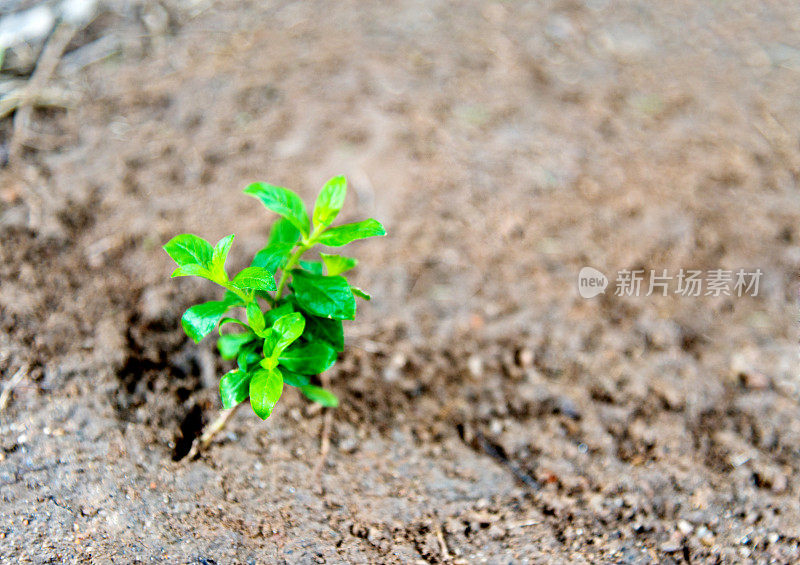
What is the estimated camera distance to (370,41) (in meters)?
3.34

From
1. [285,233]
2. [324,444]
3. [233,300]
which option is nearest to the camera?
[233,300]

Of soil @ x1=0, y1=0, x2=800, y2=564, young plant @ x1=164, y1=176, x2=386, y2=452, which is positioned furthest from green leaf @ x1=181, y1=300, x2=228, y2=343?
soil @ x1=0, y1=0, x2=800, y2=564

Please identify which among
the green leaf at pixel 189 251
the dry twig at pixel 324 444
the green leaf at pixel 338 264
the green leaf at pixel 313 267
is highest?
the green leaf at pixel 189 251

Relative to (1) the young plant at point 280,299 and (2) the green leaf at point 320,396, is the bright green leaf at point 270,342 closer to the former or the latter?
(1) the young plant at point 280,299

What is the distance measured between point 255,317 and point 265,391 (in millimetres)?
169

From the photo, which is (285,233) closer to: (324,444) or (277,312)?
(277,312)

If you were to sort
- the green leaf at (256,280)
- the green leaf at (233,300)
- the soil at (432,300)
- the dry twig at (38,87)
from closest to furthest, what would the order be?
the green leaf at (256,280) < the green leaf at (233,300) < the soil at (432,300) < the dry twig at (38,87)

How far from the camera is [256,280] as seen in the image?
1257 millimetres

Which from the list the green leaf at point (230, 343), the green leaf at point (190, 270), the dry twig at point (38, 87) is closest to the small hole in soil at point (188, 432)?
the green leaf at point (230, 343)

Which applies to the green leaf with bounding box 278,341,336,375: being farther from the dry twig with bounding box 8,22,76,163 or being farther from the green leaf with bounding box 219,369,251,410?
the dry twig with bounding box 8,22,76,163

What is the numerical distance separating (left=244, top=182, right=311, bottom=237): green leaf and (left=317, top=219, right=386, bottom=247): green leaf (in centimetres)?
7

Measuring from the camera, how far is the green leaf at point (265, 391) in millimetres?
1344

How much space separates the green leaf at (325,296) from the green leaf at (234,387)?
0.23 metres

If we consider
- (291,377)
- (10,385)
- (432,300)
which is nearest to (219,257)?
(291,377)
